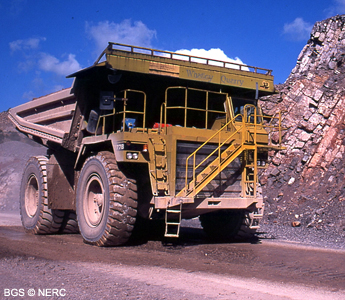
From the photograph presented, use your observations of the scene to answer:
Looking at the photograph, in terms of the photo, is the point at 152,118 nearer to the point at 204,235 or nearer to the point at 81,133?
the point at 81,133

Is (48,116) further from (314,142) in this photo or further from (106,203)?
(314,142)

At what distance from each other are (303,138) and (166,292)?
12.8 m

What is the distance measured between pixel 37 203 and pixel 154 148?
4.72 meters

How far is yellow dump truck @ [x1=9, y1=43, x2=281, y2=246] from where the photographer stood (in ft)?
23.8

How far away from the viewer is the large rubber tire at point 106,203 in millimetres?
7152

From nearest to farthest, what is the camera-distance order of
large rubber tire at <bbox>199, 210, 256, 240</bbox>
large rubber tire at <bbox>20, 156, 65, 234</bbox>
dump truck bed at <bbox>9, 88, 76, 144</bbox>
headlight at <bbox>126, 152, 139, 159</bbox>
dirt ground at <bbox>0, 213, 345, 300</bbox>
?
dirt ground at <bbox>0, 213, 345, 300</bbox>, headlight at <bbox>126, 152, 139, 159</bbox>, large rubber tire at <bbox>199, 210, 256, 240</bbox>, dump truck bed at <bbox>9, 88, 76, 144</bbox>, large rubber tire at <bbox>20, 156, 65, 234</bbox>

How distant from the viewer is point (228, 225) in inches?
357

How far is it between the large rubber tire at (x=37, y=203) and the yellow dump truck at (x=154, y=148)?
0.05 meters

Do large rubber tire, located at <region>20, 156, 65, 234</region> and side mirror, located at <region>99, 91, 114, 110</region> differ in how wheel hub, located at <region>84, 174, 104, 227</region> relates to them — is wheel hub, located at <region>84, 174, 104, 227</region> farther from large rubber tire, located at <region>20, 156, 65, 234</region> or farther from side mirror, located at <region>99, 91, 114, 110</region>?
large rubber tire, located at <region>20, 156, 65, 234</region>

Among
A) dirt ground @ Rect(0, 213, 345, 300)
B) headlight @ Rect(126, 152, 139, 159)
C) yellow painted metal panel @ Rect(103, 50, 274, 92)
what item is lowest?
dirt ground @ Rect(0, 213, 345, 300)

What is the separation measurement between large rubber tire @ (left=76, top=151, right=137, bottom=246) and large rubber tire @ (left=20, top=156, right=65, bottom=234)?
5.86 feet

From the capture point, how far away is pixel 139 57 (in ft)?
25.2

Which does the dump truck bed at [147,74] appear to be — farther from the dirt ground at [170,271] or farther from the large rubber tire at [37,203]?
the dirt ground at [170,271]

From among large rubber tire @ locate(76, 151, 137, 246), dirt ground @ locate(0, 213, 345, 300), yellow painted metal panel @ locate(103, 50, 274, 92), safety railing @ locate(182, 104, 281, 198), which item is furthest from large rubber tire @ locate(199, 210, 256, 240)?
yellow painted metal panel @ locate(103, 50, 274, 92)
